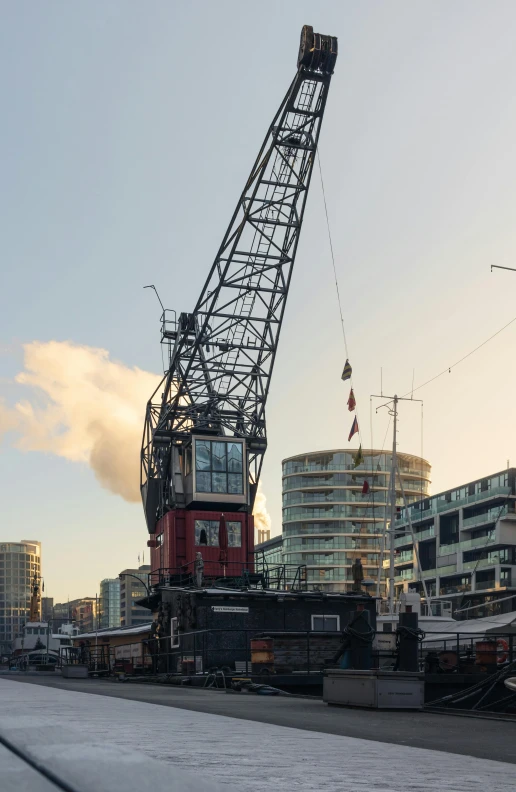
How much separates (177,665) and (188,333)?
25.2 m

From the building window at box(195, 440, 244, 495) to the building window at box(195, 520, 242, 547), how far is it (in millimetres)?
2092

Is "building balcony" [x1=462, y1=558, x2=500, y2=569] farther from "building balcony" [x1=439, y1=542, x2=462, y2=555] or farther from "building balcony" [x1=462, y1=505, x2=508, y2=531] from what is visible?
"building balcony" [x1=462, y1=505, x2=508, y2=531]

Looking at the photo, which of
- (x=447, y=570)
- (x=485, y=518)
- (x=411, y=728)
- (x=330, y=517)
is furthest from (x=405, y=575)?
(x=411, y=728)

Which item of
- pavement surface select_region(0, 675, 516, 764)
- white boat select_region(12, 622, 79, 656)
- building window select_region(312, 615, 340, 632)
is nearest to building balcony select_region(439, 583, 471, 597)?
white boat select_region(12, 622, 79, 656)

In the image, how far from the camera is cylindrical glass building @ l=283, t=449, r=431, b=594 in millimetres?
167375

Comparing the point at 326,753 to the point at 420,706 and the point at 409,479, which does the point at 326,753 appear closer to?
the point at 420,706

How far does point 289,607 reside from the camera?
45406 mm

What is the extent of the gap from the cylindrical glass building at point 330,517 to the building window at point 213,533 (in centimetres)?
10518

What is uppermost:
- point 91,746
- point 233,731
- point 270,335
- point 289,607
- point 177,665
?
point 270,335

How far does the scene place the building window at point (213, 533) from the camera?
61.1 metres

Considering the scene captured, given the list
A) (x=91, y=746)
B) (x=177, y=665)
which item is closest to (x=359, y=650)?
(x=91, y=746)

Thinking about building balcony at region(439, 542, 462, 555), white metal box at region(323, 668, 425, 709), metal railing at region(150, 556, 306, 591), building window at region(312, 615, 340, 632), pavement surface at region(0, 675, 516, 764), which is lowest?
building balcony at region(439, 542, 462, 555)

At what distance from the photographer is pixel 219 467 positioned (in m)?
62.3

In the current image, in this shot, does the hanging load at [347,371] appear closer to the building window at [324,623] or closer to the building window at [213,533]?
the building window at [213,533]
